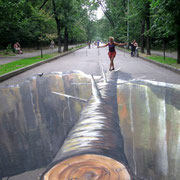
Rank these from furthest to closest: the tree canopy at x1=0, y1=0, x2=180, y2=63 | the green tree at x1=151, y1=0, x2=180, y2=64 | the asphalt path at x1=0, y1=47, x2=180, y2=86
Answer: the tree canopy at x1=0, y1=0, x2=180, y2=63 < the green tree at x1=151, y1=0, x2=180, y2=64 < the asphalt path at x1=0, y1=47, x2=180, y2=86

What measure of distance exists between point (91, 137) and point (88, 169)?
35cm

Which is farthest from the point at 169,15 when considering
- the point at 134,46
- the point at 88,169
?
the point at 88,169

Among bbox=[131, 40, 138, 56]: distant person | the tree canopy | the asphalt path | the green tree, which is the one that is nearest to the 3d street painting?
the asphalt path

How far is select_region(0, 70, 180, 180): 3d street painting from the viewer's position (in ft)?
5.17

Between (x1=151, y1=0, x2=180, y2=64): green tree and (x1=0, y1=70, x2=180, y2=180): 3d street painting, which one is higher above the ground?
(x1=151, y1=0, x2=180, y2=64): green tree

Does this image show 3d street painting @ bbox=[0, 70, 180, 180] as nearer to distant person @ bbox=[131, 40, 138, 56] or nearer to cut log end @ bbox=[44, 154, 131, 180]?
cut log end @ bbox=[44, 154, 131, 180]

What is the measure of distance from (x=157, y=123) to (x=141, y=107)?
84 centimetres

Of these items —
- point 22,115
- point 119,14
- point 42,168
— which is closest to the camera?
point 42,168

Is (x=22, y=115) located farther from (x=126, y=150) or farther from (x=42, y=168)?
(x=126, y=150)

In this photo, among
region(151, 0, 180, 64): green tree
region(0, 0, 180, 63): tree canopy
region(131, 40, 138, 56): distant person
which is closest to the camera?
region(151, 0, 180, 64): green tree

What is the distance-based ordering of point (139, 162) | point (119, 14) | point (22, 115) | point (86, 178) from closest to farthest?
point (86, 178)
point (139, 162)
point (22, 115)
point (119, 14)

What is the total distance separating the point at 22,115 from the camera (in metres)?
4.09

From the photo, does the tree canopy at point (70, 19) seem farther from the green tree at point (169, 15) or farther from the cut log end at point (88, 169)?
the cut log end at point (88, 169)

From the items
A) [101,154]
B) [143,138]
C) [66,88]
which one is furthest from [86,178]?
[66,88]
